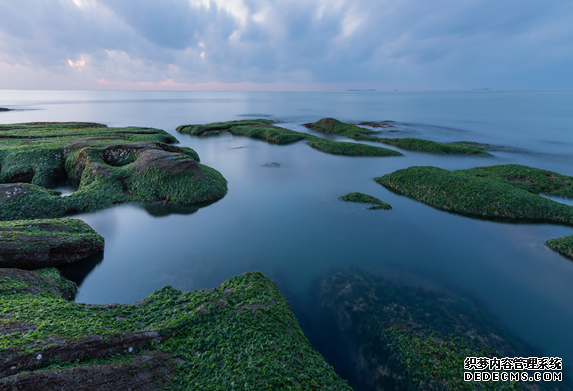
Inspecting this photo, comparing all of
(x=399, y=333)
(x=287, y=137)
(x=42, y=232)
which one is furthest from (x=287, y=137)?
(x=399, y=333)

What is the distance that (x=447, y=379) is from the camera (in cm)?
985

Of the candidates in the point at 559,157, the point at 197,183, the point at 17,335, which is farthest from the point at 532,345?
the point at 559,157

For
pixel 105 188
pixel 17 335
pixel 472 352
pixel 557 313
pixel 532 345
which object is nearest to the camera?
pixel 17 335

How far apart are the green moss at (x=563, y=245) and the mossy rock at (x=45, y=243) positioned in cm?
3243

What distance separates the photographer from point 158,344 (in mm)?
9375

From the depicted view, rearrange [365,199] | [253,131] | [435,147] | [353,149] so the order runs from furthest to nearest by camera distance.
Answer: [253,131]
[435,147]
[353,149]
[365,199]

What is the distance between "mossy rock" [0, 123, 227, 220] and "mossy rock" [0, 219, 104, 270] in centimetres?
771

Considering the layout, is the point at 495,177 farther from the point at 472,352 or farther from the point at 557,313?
the point at 472,352

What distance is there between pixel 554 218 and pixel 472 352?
19691mm

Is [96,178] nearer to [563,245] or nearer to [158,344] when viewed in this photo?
[158,344]

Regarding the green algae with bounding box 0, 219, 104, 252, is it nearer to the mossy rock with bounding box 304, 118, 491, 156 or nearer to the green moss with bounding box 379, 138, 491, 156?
the green moss with bounding box 379, 138, 491, 156

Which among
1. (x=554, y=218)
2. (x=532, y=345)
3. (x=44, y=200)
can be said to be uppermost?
(x=44, y=200)

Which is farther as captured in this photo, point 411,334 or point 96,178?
point 96,178

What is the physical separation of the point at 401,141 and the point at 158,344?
55.5 metres
